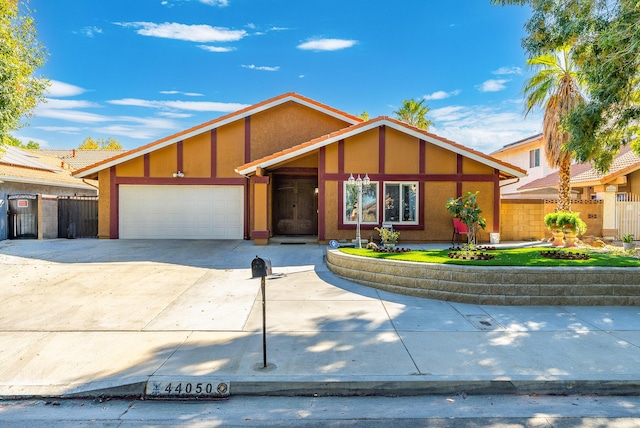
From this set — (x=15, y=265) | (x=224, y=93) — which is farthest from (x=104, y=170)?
(x=224, y=93)

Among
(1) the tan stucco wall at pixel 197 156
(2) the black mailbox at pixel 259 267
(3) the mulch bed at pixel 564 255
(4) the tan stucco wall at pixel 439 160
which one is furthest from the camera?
(1) the tan stucco wall at pixel 197 156

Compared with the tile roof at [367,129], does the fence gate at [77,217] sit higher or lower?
lower

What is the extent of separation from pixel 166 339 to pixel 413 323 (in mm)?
3831

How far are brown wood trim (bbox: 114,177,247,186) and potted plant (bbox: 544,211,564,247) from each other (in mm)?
11508

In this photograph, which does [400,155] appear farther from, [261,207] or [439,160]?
[261,207]

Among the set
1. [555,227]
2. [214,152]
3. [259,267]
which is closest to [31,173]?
[214,152]

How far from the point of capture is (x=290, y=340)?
542 cm

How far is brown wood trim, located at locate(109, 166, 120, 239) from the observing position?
1597 centimetres

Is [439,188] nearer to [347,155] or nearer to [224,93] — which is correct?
[347,155]

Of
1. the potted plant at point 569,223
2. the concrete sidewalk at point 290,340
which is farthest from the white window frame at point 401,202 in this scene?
the concrete sidewalk at point 290,340

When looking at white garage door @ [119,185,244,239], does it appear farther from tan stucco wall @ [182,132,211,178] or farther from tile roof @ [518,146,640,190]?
tile roof @ [518,146,640,190]

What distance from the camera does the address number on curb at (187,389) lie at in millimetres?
4133

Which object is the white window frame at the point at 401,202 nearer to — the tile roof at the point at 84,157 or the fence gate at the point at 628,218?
the fence gate at the point at 628,218

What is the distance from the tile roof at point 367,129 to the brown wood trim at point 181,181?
90.2 inches
